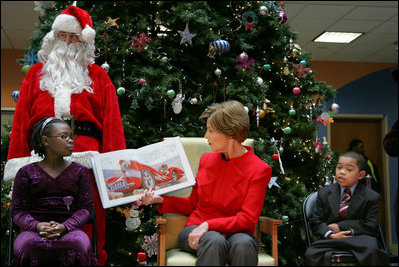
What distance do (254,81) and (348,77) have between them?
609 cm

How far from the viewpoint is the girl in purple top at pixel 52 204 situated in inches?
94.2

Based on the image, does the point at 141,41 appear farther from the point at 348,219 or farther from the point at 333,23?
the point at 333,23

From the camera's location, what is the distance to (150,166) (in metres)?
2.77

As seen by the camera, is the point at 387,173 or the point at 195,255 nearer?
the point at 195,255

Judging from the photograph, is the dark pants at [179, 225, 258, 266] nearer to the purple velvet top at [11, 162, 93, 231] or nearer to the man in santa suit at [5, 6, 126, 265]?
the purple velvet top at [11, 162, 93, 231]

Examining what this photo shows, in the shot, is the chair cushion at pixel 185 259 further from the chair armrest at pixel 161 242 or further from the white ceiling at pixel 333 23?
the white ceiling at pixel 333 23

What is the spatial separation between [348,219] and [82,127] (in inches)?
74.5

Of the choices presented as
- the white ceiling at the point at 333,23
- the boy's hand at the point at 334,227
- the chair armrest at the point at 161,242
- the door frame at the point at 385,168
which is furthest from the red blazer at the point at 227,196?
the door frame at the point at 385,168

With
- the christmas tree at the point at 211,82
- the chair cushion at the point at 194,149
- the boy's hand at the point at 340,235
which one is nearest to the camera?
the boy's hand at the point at 340,235

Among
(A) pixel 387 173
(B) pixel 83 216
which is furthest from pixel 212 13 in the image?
(A) pixel 387 173

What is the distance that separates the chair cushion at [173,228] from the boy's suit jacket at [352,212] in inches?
34.1

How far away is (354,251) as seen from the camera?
8.61ft

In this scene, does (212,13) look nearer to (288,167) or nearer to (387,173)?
(288,167)

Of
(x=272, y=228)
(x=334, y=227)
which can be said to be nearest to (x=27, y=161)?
(x=272, y=228)
